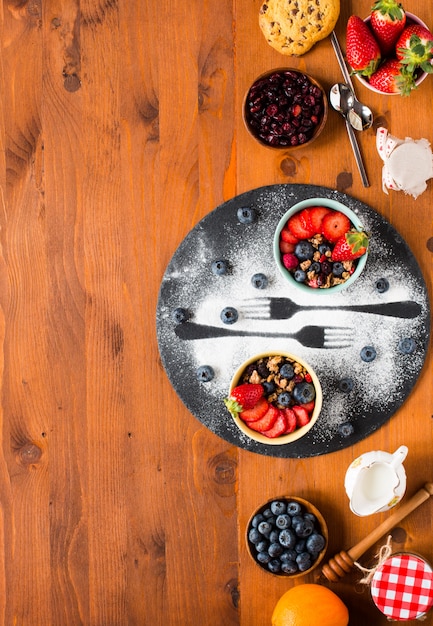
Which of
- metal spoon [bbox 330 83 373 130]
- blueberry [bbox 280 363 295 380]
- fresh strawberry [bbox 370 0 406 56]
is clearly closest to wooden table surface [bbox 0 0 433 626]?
metal spoon [bbox 330 83 373 130]

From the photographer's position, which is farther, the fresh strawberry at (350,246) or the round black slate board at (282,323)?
the round black slate board at (282,323)

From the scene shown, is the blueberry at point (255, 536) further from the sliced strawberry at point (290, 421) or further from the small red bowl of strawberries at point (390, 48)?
the small red bowl of strawberries at point (390, 48)

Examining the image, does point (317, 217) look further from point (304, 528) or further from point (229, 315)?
point (304, 528)

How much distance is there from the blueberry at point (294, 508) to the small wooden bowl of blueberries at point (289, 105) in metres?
0.82

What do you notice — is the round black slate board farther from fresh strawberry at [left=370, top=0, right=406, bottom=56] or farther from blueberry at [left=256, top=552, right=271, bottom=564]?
fresh strawberry at [left=370, top=0, right=406, bottom=56]

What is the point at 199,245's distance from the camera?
5.16 feet

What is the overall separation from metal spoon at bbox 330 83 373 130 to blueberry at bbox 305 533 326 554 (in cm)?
95

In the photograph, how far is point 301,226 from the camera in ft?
4.88

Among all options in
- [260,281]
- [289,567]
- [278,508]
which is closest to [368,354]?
[260,281]

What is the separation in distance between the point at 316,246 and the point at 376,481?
1.79 feet

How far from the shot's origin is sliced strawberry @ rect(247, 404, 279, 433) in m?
1.47

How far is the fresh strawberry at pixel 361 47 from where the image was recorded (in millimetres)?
1449

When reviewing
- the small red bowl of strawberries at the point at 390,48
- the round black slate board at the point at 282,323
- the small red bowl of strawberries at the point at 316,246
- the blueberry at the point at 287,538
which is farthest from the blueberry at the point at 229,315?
the small red bowl of strawberries at the point at 390,48

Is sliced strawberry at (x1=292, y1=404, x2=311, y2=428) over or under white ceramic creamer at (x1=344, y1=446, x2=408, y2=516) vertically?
over
